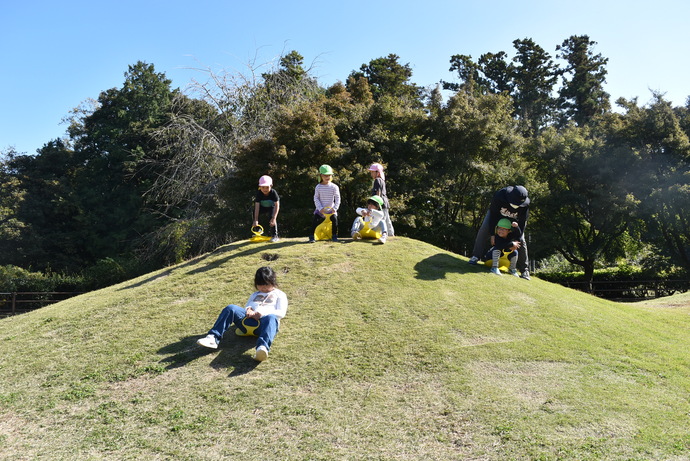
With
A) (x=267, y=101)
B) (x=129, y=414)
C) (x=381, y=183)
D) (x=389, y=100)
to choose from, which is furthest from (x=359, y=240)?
(x=267, y=101)

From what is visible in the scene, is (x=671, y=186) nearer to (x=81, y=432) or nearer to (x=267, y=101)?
(x=267, y=101)

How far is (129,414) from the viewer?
582cm

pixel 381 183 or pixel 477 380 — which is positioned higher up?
pixel 381 183

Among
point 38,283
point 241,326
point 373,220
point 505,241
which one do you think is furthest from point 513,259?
point 38,283

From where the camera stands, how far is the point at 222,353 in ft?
23.4

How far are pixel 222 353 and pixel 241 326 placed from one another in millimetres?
439

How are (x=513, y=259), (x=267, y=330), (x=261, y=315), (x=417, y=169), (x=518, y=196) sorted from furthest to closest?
(x=417, y=169), (x=513, y=259), (x=518, y=196), (x=261, y=315), (x=267, y=330)

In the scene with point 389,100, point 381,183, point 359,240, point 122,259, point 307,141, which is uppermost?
point 389,100

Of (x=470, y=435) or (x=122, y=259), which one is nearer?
(x=470, y=435)

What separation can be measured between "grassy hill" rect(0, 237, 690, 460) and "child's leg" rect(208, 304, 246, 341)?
33 cm

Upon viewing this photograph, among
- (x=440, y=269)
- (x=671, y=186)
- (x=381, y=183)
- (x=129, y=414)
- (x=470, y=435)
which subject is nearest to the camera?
(x=470, y=435)

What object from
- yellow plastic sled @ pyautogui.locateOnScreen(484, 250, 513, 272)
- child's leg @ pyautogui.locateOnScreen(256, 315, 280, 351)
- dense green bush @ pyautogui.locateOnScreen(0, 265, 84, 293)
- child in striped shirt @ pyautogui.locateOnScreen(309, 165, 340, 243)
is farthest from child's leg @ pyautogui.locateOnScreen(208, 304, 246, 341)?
dense green bush @ pyautogui.locateOnScreen(0, 265, 84, 293)

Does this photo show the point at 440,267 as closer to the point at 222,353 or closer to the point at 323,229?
the point at 323,229

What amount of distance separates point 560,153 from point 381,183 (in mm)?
15638
